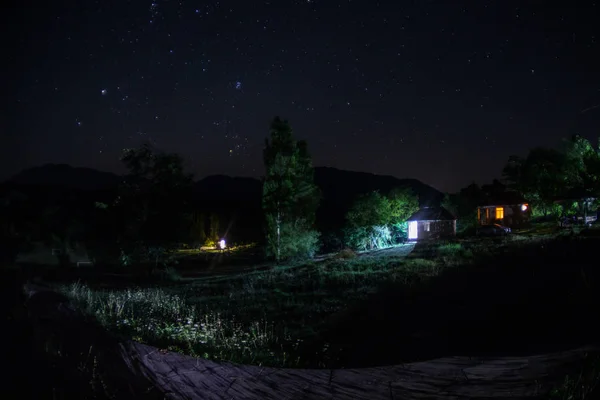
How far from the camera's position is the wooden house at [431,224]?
4119 cm

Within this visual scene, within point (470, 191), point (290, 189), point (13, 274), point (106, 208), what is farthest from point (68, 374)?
point (470, 191)

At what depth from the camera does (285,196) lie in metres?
27.1

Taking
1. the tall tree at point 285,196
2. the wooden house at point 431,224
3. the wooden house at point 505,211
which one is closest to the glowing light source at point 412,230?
the wooden house at point 431,224

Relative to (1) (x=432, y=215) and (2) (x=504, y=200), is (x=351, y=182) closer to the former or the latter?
(2) (x=504, y=200)

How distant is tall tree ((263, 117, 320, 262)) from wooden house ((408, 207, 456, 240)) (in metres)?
17.2

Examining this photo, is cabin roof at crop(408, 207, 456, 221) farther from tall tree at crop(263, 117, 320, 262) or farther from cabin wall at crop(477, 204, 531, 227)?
tall tree at crop(263, 117, 320, 262)

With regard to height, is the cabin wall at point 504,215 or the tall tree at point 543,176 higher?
the tall tree at point 543,176

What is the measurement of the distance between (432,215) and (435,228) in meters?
1.42

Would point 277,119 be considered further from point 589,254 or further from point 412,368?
point 412,368

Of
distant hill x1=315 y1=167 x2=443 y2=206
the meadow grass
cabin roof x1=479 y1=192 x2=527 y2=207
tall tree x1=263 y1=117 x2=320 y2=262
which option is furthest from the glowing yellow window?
distant hill x1=315 y1=167 x2=443 y2=206

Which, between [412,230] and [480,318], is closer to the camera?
[480,318]

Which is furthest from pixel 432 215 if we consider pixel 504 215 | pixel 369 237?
pixel 504 215

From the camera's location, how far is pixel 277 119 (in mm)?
27016

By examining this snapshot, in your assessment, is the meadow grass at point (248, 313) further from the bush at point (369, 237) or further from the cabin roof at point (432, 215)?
the cabin roof at point (432, 215)
